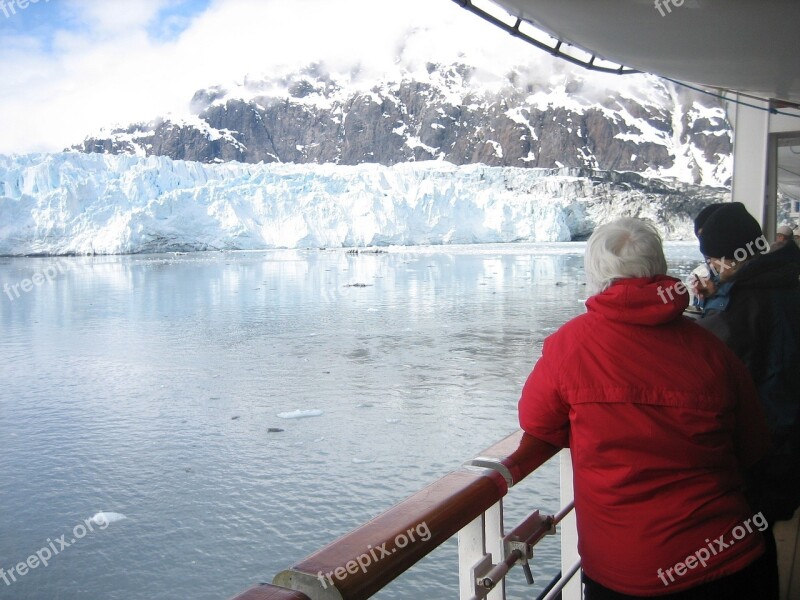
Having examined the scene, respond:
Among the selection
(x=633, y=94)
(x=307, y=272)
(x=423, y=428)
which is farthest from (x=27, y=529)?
(x=633, y=94)

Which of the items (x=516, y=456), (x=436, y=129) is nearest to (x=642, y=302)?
(x=516, y=456)

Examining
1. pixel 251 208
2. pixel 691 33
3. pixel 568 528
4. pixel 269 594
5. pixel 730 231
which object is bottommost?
pixel 568 528

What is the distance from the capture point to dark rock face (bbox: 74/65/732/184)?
9631 cm

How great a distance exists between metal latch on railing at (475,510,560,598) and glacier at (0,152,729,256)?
113 feet

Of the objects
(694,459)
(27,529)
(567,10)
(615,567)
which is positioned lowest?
(27,529)

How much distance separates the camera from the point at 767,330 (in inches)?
55.4

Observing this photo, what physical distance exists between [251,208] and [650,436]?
1454 inches

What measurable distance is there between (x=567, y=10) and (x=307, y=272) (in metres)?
18.8

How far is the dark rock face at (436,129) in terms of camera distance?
316 feet

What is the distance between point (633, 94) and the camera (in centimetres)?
10631

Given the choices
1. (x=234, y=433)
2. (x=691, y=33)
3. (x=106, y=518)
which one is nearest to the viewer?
(x=691, y=33)

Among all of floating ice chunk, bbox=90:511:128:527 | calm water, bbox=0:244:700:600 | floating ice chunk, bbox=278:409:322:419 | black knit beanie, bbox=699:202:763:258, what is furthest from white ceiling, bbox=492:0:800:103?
floating ice chunk, bbox=278:409:322:419

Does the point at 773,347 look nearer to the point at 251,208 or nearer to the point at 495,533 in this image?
the point at 495,533

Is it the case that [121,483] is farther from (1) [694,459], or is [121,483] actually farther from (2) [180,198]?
(2) [180,198]
